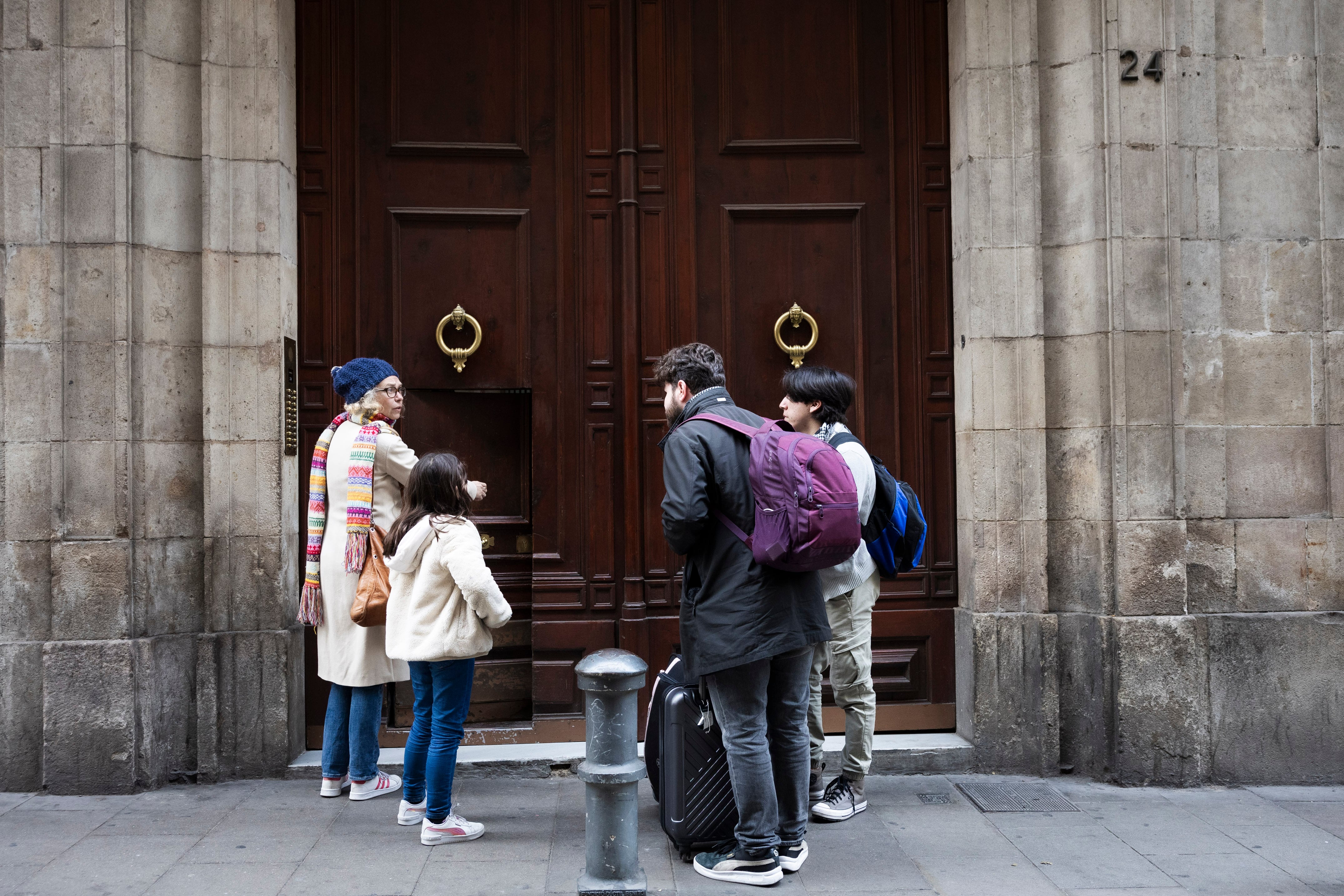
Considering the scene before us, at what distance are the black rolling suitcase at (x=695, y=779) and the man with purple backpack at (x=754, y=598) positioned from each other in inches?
3.6

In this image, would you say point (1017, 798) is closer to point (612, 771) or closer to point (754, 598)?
point (754, 598)

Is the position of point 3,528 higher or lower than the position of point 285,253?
lower

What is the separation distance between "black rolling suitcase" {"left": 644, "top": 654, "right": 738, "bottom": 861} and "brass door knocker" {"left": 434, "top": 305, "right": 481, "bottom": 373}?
8.37 feet

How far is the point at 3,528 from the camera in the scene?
564 centimetres

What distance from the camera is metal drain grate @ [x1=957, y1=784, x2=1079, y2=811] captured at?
5.39 metres

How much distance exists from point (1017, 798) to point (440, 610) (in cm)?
312

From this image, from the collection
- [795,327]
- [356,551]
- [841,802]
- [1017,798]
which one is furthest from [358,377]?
[1017,798]

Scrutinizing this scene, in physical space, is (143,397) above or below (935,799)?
above

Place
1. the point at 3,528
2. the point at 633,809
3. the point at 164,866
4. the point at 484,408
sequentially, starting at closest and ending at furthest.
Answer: the point at 633,809, the point at 164,866, the point at 3,528, the point at 484,408

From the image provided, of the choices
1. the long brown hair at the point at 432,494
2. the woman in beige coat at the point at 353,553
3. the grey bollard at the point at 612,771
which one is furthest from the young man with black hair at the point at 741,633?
the woman in beige coat at the point at 353,553

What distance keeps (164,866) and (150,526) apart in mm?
1921

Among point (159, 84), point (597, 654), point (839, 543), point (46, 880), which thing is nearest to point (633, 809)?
point (597, 654)

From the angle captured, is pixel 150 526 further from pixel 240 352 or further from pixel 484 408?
pixel 484 408

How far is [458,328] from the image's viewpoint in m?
6.30
